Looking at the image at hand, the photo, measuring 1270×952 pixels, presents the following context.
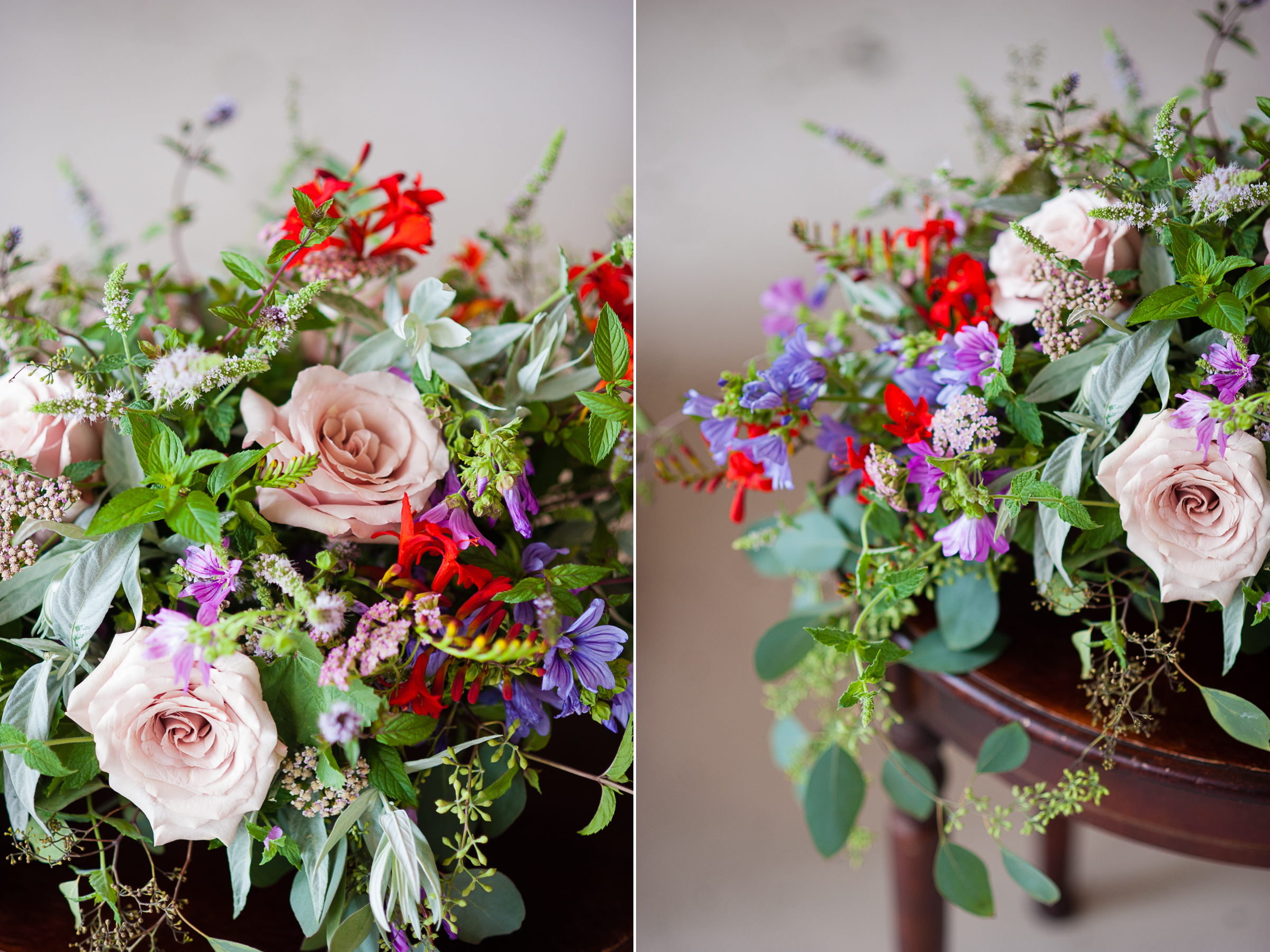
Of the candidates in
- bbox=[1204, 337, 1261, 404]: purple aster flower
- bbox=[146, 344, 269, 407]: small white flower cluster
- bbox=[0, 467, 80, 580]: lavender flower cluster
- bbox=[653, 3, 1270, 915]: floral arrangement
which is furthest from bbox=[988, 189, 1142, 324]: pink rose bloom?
bbox=[0, 467, 80, 580]: lavender flower cluster

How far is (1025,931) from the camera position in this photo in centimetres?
108

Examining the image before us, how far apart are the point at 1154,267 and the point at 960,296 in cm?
11

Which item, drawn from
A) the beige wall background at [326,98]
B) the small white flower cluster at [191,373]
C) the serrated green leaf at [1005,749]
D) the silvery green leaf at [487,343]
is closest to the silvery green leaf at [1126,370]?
the serrated green leaf at [1005,749]

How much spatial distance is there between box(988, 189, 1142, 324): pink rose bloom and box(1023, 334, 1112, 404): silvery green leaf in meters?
0.04

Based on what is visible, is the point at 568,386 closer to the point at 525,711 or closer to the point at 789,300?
the point at 525,711

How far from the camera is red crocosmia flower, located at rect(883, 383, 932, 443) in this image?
1.46ft

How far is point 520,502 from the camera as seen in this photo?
16.7 inches

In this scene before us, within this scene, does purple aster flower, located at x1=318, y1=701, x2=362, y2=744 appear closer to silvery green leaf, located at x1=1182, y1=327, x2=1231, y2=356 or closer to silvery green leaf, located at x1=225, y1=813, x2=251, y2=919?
silvery green leaf, located at x1=225, y1=813, x2=251, y2=919

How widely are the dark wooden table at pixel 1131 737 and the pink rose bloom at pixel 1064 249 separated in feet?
0.84

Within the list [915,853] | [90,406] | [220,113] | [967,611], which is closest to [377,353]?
[90,406]

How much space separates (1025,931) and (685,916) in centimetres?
48

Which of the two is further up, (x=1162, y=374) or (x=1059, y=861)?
(x=1162, y=374)

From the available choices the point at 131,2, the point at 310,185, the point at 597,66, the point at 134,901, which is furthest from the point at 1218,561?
the point at 131,2

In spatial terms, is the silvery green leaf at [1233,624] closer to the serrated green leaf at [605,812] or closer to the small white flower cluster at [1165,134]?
the small white flower cluster at [1165,134]
